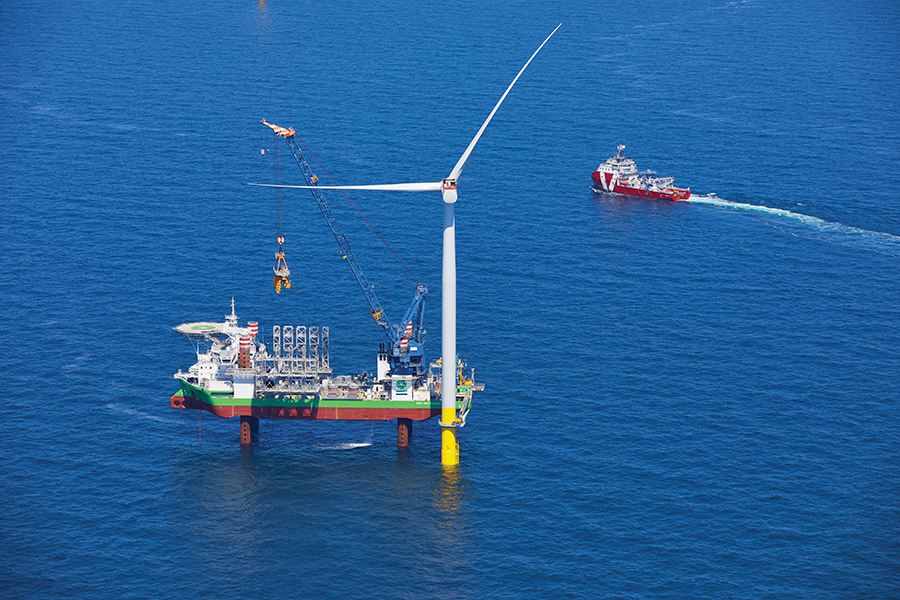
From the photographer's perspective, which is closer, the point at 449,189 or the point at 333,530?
the point at 333,530

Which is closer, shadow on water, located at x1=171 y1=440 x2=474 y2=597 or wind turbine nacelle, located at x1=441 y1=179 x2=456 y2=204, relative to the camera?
shadow on water, located at x1=171 y1=440 x2=474 y2=597

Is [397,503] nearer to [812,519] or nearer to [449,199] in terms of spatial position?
[449,199]

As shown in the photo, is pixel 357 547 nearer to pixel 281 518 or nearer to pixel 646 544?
pixel 281 518

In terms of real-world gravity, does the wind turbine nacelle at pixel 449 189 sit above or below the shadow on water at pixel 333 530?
above

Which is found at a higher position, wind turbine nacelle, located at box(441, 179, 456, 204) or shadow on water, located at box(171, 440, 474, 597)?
wind turbine nacelle, located at box(441, 179, 456, 204)

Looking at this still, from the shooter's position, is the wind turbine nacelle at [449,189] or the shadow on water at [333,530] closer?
the shadow on water at [333,530]

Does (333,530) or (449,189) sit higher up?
(449,189)

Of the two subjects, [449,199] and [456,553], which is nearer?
[456,553]

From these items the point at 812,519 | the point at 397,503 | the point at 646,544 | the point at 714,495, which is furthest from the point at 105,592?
the point at 812,519

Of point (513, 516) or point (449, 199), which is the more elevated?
point (449, 199)
